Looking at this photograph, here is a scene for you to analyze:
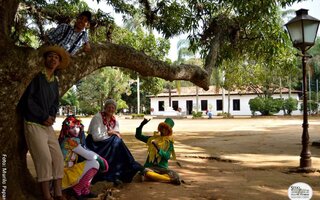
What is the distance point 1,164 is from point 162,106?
147 feet

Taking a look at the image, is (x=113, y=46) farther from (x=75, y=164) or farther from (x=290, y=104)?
(x=290, y=104)

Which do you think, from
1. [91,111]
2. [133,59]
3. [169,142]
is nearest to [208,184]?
[169,142]

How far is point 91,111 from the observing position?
1683 inches

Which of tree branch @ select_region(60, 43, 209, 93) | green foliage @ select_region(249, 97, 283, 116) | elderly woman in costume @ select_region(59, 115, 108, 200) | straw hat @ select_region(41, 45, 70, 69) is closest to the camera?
straw hat @ select_region(41, 45, 70, 69)

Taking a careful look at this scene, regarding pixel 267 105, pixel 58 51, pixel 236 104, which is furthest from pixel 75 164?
pixel 236 104

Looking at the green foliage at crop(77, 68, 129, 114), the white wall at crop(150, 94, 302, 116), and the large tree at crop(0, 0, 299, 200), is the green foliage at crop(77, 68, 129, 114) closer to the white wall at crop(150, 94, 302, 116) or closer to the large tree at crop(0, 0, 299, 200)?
the white wall at crop(150, 94, 302, 116)

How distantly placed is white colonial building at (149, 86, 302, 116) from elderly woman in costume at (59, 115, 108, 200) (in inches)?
1305

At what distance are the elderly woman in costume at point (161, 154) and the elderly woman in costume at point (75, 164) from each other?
1.29 meters

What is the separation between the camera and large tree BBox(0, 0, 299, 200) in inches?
135

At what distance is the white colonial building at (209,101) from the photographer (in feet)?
134

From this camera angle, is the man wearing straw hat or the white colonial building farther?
the white colonial building

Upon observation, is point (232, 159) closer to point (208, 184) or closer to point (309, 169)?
point (309, 169)

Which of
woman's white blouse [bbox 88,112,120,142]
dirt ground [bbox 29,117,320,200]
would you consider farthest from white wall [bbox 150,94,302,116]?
→ woman's white blouse [bbox 88,112,120,142]

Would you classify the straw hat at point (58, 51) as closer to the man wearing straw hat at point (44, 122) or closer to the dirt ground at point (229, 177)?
the man wearing straw hat at point (44, 122)
